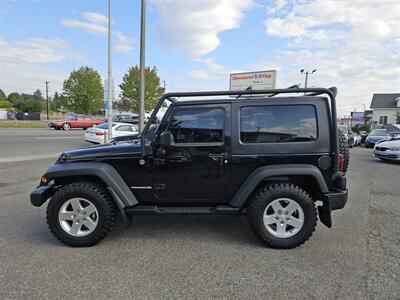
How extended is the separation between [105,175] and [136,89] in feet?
139

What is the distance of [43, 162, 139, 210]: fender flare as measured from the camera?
11.8ft

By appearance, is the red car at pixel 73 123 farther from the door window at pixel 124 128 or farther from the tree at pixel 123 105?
the door window at pixel 124 128

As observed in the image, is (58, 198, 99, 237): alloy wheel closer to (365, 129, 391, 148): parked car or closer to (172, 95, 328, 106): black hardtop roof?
(172, 95, 328, 106): black hardtop roof

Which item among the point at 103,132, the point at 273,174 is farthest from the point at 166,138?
the point at 103,132

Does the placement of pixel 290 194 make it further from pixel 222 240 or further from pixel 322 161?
pixel 222 240

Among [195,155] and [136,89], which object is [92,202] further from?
[136,89]

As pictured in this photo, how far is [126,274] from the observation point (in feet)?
9.75

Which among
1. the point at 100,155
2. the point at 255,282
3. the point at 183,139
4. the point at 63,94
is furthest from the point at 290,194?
the point at 63,94

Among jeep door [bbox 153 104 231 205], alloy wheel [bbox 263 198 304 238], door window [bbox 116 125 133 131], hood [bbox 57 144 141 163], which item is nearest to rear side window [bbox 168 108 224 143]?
jeep door [bbox 153 104 231 205]

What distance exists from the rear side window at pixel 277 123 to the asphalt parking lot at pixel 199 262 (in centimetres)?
138

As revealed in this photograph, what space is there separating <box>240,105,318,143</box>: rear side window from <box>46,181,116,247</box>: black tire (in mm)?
1926

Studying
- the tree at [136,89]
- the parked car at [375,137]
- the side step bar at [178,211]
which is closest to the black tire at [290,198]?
the side step bar at [178,211]

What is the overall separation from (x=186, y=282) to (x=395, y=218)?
3.83 metres

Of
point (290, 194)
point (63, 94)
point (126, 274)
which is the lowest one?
point (126, 274)
